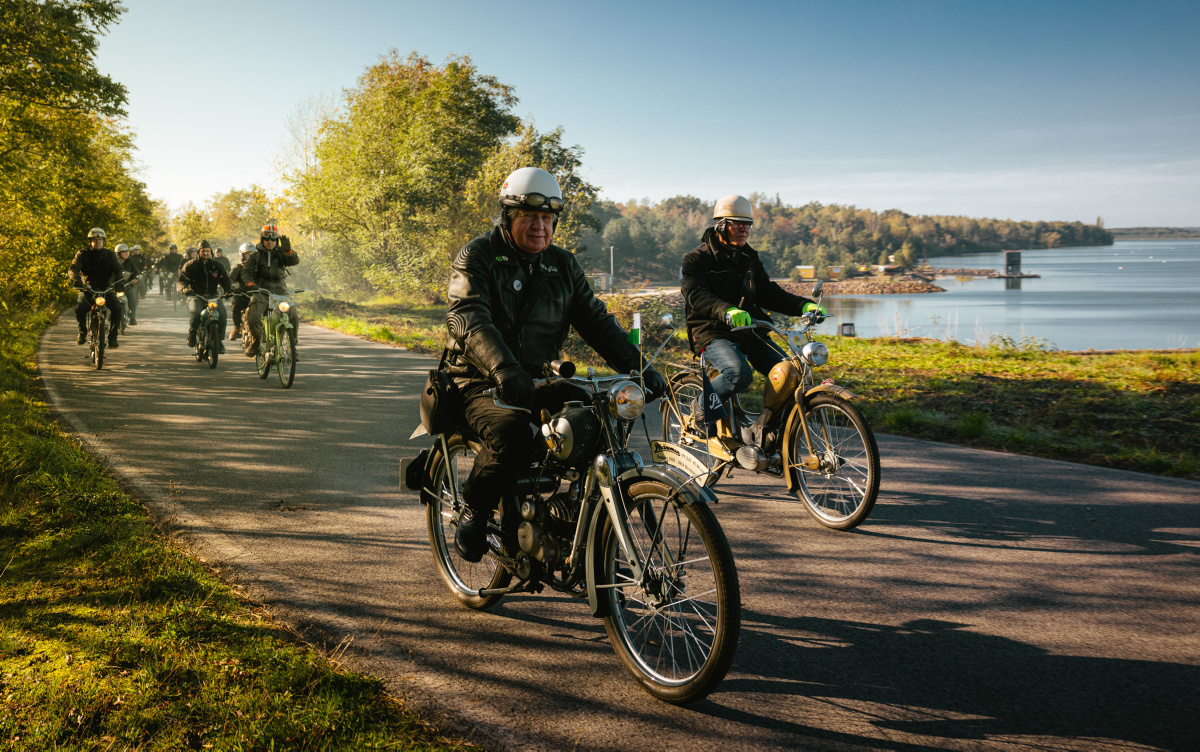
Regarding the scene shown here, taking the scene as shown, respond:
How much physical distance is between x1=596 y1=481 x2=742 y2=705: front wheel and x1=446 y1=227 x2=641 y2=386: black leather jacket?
31.9 inches

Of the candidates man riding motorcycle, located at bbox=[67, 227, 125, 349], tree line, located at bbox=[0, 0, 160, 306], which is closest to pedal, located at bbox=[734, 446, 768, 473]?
man riding motorcycle, located at bbox=[67, 227, 125, 349]

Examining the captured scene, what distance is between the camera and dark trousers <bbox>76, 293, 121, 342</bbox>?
13508 millimetres

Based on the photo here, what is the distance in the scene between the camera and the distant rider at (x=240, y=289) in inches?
497

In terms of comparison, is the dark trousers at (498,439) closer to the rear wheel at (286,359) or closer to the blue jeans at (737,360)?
the blue jeans at (737,360)

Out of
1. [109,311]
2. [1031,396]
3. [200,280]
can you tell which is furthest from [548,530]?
[109,311]

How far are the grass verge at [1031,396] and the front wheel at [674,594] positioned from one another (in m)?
5.53

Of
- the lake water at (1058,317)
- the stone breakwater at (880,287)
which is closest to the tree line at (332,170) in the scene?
the lake water at (1058,317)

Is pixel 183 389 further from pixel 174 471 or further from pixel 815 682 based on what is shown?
pixel 815 682

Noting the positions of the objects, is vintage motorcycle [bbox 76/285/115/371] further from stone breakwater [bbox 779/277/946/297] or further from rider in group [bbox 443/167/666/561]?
stone breakwater [bbox 779/277/946/297]

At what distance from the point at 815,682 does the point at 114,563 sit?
3804 millimetres

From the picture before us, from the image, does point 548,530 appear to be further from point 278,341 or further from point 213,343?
point 213,343

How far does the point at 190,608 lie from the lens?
3.77 metres

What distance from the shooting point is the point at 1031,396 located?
458 inches

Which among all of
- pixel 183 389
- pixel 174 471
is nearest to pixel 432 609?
pixel 174 471
